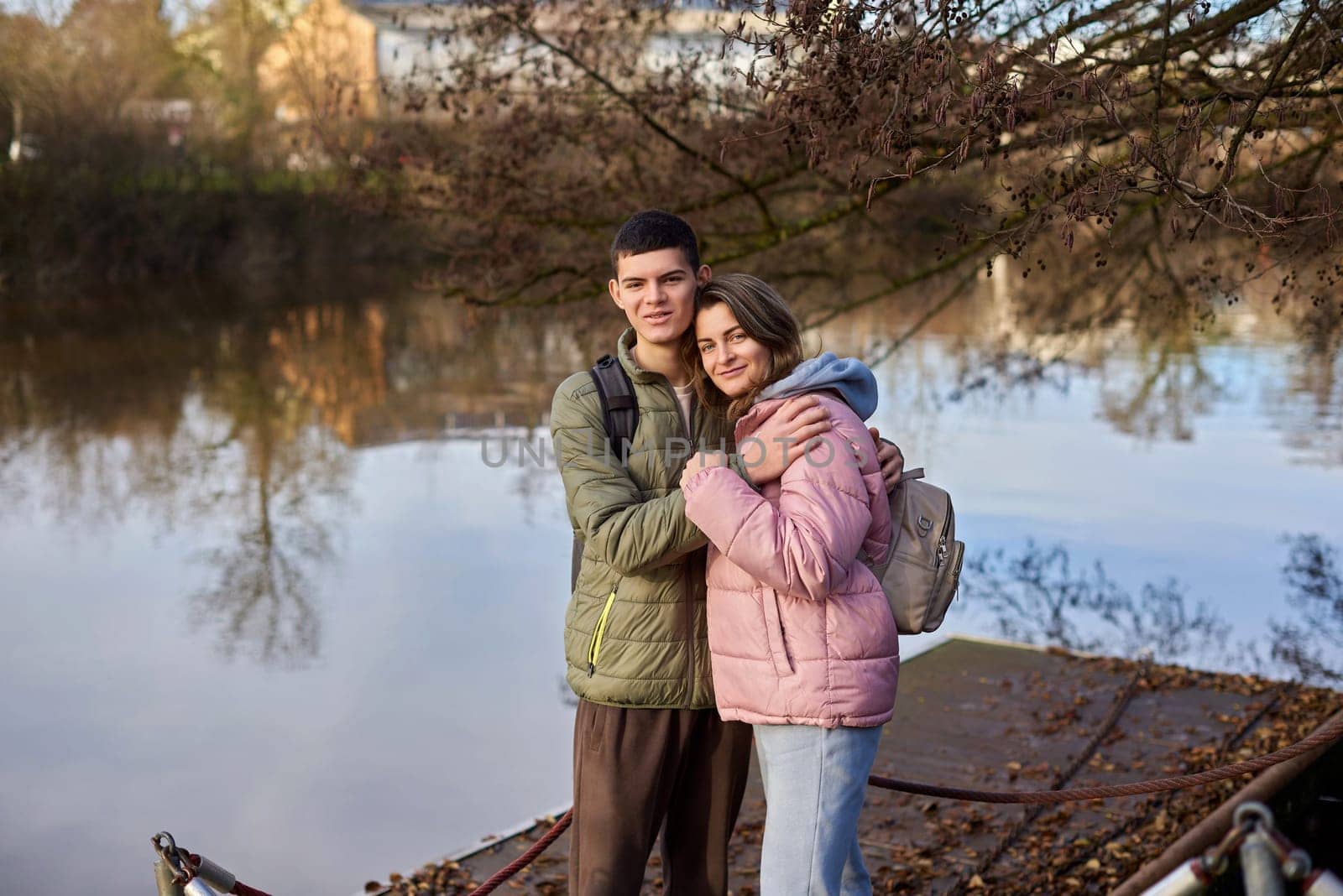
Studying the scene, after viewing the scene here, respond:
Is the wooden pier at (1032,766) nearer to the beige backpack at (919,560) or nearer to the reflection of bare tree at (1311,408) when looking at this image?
the beige backpack at (919,560)

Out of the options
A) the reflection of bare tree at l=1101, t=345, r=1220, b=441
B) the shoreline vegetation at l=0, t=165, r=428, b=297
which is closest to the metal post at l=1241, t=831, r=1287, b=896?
the reflection of bare tree at l=1101, t=345, r=1220, b=441

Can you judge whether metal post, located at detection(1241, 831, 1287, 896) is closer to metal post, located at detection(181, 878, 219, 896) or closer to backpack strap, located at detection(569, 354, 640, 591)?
backpack strap, located at detection(569, 354, 640, 591)

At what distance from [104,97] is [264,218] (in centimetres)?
588

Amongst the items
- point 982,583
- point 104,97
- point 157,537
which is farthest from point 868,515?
point 104,97

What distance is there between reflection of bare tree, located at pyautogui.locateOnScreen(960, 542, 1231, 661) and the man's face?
617cm

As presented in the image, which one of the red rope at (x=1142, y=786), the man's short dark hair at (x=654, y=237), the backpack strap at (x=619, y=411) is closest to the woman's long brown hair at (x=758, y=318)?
the man's short dark hair at (x=654, y=237)

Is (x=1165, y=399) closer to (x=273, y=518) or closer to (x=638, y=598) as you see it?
(x=273, y=518)

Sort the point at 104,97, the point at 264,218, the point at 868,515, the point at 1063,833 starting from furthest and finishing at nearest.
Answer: the point at 264,218, the point at 104,97, the point at 1063,833, the point at 868,515

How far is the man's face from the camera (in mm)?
3033

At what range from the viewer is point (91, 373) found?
71.4ft

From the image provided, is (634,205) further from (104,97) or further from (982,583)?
(104,97)

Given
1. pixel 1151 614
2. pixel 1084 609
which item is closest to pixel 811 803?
pixel 1084 609

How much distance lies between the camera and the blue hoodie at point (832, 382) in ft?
9.50

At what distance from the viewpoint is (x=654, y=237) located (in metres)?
3.04
